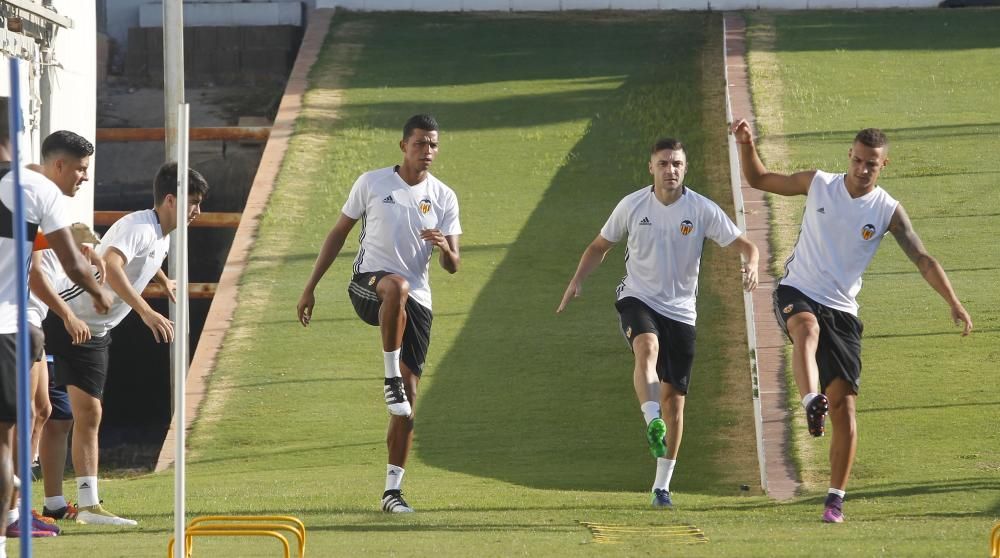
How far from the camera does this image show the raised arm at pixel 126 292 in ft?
27.4

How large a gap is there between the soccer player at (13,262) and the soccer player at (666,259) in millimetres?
3463

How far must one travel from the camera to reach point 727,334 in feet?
52.2

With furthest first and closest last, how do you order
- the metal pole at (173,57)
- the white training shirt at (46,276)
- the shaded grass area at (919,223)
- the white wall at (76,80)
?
1. the white wall at (76,80)
2. the metal pole at (173,57)
3. the shaded grass area at (919,223)
4. the white training shirt at (46,276)

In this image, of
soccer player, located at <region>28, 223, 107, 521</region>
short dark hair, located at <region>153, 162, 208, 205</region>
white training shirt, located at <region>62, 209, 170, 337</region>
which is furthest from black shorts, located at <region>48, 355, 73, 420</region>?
short dark hair, located at <region>153, 162, 208, 205</region>

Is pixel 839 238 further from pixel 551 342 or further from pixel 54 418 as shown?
pixel 551 342

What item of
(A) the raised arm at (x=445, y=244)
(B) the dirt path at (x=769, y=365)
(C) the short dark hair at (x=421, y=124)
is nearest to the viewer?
(A) the raised arm at (x=445, y=244)

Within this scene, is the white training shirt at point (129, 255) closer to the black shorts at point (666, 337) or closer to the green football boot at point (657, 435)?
the black shorts at point (666, 337)

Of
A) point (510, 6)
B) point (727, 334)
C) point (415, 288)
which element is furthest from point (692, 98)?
point (415, 288)

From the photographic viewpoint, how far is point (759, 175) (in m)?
8.98

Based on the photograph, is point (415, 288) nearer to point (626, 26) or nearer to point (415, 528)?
point (415, 528)

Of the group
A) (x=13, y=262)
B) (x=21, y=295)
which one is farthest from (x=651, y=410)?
(x=21, y=295)

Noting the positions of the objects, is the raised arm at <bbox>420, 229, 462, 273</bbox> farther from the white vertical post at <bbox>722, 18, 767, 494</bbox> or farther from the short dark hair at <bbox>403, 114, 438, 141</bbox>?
the white vertical post at <bbox>722, 18, 767, 494</bbox>

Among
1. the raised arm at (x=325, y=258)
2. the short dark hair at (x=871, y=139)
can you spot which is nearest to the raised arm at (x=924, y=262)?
the short dark hair at (x=871, y=139)

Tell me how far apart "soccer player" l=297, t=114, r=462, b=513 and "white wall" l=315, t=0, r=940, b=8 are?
20161mm
